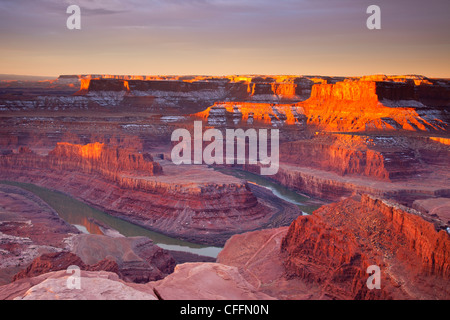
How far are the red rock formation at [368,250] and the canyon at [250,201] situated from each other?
0.06 metres

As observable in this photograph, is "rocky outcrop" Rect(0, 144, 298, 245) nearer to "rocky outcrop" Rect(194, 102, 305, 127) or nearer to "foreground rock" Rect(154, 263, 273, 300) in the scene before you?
"foreground rock" Rect(154, 263, 273, 300)

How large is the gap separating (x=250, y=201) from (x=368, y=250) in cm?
2404

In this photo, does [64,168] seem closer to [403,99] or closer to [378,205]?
[378,205]

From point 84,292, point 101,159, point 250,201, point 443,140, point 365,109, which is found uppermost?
point 365,109

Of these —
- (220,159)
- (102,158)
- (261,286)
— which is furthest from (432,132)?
(261,286)

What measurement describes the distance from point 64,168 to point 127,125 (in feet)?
104

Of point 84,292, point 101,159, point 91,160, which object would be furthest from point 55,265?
point 91,160

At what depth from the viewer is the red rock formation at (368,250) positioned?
1941 cm

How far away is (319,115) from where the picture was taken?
89.0 metres

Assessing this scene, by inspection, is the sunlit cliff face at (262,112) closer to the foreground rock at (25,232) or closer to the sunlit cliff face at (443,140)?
the sunlit cliff face at (443,140)

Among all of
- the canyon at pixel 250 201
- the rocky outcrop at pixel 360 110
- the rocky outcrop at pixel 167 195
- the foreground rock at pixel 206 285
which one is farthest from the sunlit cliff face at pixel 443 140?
the foreground rock at pixel 206 285

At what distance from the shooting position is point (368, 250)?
21859 millimetres

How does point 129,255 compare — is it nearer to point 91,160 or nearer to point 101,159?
point 101,159

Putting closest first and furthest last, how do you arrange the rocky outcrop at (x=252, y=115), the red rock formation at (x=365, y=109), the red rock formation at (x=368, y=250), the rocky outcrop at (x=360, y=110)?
the red rock formation at (x=368, y=250), the red rock formation at (x=365, y=109), the rocky outcrop at (x=360, y=110), the rocky outcrop at (x=252, y=115)
